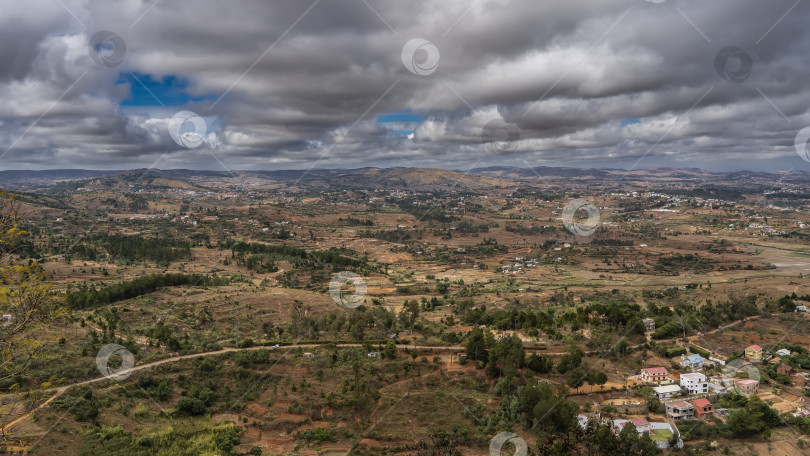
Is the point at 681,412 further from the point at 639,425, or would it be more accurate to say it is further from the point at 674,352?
the point at 674,352

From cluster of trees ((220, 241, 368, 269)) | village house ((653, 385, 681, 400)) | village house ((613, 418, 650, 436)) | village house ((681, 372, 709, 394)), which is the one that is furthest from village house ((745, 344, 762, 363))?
cluster of trees ((220, 241, 368, 269))

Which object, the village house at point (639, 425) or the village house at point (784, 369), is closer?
the village house at point (639, 425)

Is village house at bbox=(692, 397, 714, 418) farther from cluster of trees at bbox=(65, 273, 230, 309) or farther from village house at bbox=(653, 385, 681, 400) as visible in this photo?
cluster of trees at bbox=(65, 273, 230, 309)

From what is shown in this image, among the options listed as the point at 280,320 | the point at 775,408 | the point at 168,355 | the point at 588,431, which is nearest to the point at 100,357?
the point at 168,355

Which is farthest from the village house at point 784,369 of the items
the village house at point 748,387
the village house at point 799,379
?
the village house at point 748,387

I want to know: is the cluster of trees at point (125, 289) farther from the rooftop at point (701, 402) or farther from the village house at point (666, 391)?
the rooftop at point (701, 402)

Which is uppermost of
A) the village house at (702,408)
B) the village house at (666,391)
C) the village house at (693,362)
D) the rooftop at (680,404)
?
the village house at (693,362)

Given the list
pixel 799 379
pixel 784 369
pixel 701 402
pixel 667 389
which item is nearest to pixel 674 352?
pixel 784 369
